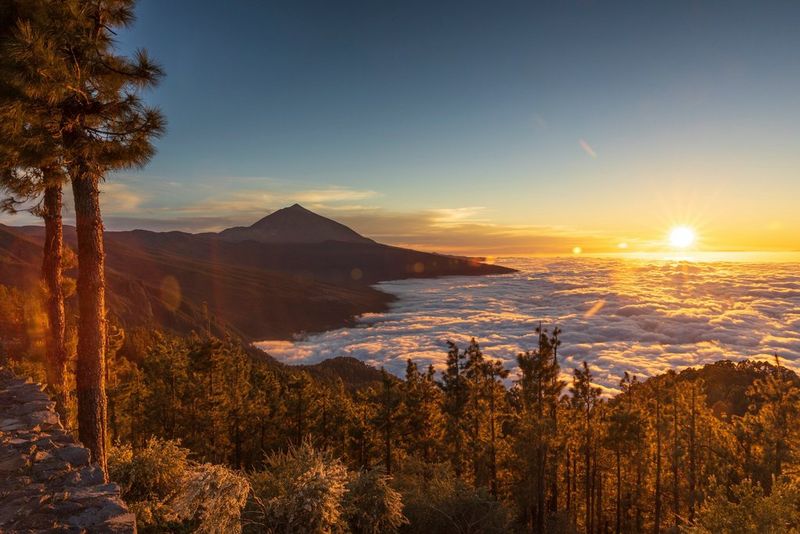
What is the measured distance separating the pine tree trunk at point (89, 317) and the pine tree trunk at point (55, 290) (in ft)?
12.6

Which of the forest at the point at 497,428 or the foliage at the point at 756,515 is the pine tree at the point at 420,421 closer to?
the forest at the point at 497,428

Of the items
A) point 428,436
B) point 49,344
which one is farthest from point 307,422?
point 49,344

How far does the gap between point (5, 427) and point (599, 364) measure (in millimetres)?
190338

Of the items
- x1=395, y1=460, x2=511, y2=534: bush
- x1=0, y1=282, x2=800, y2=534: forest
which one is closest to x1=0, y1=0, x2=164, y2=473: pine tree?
x1=395, y1=460, x2=511, y2=534: bush

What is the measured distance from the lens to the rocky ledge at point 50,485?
21.4 ft

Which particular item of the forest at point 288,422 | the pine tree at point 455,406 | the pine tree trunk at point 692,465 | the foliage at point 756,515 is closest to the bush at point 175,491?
the forest at point 288,422

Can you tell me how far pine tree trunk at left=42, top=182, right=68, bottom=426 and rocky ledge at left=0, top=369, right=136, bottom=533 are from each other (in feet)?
13.9

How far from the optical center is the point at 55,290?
14.0 meters

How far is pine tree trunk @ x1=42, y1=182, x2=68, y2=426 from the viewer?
44.8ft

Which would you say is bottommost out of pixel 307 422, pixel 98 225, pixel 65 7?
pixel 307 422

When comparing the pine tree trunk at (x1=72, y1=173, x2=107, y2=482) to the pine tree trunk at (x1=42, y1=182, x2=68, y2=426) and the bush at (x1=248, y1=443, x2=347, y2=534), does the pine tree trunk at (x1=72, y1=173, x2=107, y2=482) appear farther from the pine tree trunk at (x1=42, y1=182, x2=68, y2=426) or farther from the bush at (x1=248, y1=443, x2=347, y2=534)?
the bush at (x1=248, y1=443, x2=347, y2=534)

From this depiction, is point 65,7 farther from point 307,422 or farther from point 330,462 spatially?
point 307,422


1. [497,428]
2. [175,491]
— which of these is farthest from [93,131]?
[497,428]

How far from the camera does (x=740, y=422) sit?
1490 inches
